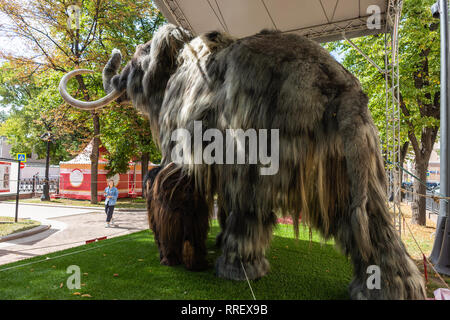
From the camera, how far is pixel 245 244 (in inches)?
97.7

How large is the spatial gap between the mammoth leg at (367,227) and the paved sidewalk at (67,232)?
6.01 meters

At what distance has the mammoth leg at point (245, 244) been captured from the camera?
2.46m

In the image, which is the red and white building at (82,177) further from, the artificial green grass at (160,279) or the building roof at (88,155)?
the artificial green grass at (160,279)

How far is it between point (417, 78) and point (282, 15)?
609cm

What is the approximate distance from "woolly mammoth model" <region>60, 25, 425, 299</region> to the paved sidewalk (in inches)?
200

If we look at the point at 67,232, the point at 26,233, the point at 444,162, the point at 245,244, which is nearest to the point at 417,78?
the point at 444,162

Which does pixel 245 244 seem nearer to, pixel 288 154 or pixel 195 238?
pixel 195 238

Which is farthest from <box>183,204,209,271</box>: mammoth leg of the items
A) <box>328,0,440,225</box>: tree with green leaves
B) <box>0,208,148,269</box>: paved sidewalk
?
<box>328,0,440,225</box>: tree with green leaves

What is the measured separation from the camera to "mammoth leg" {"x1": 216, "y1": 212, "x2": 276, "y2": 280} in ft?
8.07

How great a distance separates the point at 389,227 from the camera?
6.68 ft

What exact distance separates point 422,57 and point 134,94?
923cm

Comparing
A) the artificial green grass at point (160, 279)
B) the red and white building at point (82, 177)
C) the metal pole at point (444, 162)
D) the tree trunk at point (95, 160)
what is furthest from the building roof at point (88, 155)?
the metal pole at point (444, 162)
